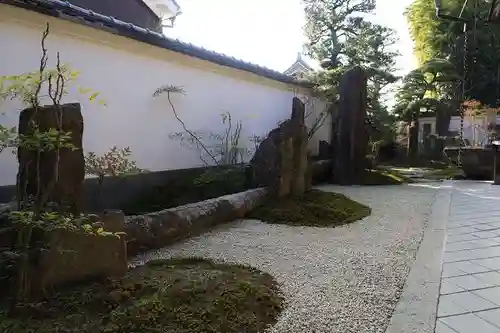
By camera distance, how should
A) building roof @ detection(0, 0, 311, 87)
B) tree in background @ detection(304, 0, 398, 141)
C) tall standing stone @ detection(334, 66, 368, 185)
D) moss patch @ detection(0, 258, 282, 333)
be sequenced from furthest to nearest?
tree in background @ detection(304, 0, 398, 141) → tall standing stone @ detection(334, 66, 368, 185) → building roof @ detection(0, 0, 311, 87) → moss patch @ detection(0, 258, 282, 333)

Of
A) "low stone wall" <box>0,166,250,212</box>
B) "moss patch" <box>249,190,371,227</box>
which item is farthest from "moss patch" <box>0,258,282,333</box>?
"moss patch" <box>249,190,371,227</box>

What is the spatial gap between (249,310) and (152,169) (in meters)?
3.85

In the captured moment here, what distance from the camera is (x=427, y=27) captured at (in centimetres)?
1894

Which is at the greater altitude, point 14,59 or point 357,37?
point 357,37

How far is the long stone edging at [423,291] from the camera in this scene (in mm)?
2088

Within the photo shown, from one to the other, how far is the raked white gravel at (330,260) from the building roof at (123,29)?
8.68ft

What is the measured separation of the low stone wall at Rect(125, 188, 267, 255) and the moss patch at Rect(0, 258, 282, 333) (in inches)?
25.6

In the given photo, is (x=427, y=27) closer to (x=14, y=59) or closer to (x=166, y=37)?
(x=166, y=37)

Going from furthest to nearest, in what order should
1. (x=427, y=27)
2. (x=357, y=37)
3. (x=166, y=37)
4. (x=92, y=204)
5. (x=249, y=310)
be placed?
(x=427, y=27) → (x=357, y=37) → (x=166, y=37) → (x=92, y=204) → (x=249, y=310)

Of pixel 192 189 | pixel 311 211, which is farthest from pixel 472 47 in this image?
pixel 192 189

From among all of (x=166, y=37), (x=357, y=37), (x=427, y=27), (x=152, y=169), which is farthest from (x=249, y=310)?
(x=427, y=27)

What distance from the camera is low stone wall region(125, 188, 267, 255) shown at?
3289 mm

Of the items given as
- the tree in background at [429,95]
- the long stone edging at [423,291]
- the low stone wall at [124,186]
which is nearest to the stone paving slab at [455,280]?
the long stone edging at [423,291]

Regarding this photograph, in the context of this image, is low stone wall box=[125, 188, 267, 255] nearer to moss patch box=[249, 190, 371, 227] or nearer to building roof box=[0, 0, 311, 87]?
moss patch box=[249, 190, 371, 227]
